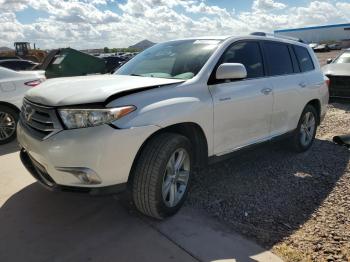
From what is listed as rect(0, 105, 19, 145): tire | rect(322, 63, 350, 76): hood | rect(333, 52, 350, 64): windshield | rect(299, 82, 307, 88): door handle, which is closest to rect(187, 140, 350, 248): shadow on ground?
rect(299, 82, 307, 88): door handle

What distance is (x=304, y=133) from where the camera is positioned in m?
5.84

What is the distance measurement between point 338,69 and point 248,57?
6.73 m

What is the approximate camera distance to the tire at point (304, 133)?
5602mm

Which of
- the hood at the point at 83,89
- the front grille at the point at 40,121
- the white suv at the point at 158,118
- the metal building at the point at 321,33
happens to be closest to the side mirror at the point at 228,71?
the white suv at the point at 158,118

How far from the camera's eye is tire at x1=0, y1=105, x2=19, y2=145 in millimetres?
6406

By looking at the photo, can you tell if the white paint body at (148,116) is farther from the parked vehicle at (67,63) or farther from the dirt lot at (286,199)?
the parked vehicle at (67,63)

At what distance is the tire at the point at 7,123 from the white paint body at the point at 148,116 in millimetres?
3007

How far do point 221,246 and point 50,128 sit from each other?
1771mm

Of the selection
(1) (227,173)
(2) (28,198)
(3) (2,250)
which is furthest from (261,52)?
(3) (2,250)

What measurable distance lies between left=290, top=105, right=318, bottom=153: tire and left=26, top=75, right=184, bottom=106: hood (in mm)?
2711

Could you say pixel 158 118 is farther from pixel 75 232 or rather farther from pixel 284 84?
pixel 284 84

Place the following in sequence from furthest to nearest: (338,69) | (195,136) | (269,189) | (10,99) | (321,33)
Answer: (321,33) < (338,69) < (10,99) < (269,189) < (195,136)

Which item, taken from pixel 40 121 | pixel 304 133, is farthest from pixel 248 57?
pixel 40 121

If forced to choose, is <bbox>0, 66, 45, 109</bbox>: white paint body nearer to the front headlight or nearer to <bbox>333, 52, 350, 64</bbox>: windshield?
the front headlight
